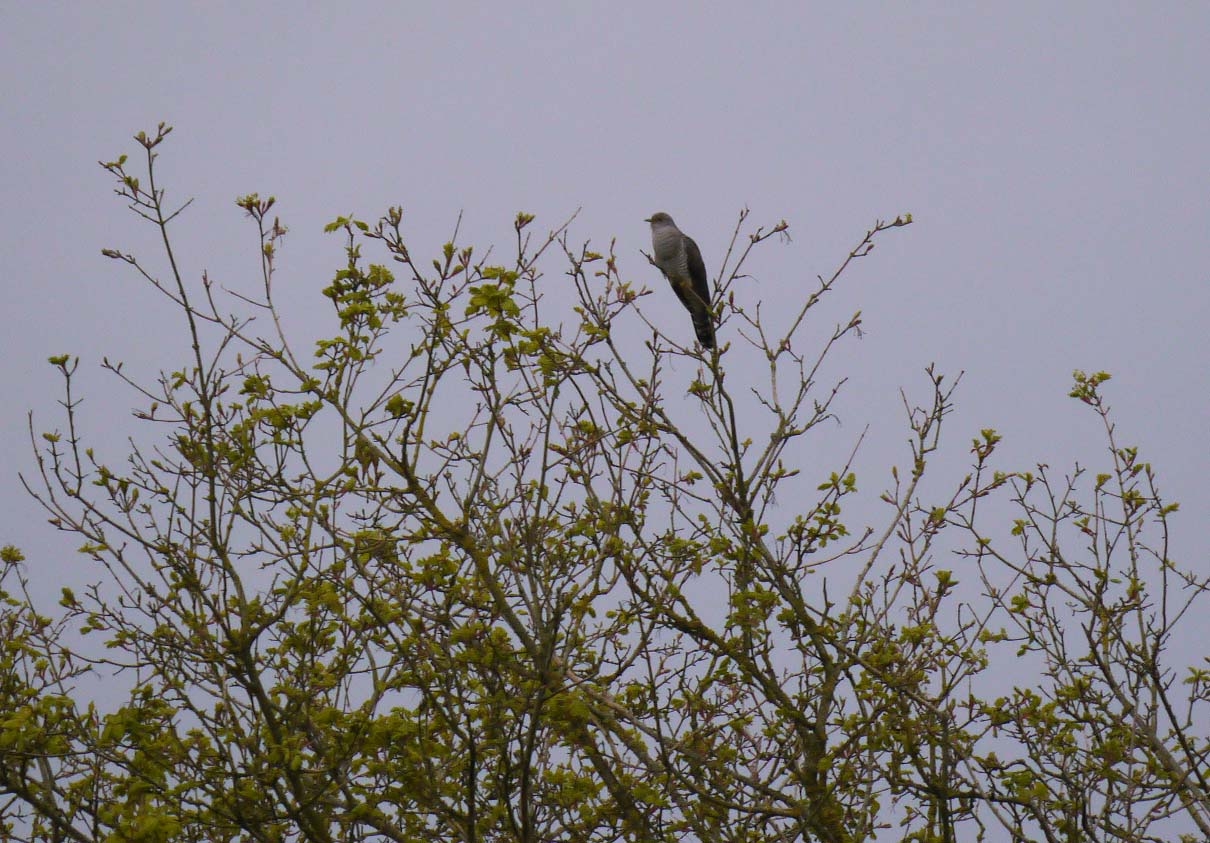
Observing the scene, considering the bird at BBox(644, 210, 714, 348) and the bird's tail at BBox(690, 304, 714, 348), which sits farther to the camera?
the bird at BBox(644, 210, 714, 348)

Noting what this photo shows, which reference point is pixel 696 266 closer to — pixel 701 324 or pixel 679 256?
pixel 679 256

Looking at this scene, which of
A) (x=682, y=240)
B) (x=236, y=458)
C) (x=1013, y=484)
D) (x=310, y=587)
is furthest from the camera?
(x=682, y=240)

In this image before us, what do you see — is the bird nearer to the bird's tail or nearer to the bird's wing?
the bird's wing

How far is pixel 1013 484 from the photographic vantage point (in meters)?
6.08

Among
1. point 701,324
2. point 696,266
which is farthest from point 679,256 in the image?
point 701,324

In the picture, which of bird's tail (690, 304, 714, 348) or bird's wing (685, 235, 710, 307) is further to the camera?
bird's wing (685, 235, 710, 307)

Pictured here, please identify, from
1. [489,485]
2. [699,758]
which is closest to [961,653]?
[699,758]

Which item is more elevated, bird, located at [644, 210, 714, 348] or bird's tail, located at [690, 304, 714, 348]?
bird, located at [644, 210, 714, 348]

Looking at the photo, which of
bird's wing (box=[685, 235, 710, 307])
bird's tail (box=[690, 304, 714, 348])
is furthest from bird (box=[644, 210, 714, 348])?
bird's tail (box=[690, 304, 714, 348])

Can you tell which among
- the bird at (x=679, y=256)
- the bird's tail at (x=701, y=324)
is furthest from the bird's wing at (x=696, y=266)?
the bird's tail at (x=701, y=324)

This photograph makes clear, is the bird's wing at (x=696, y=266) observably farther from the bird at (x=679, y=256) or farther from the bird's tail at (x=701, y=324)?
the bird's tail at (x=701, y=324)

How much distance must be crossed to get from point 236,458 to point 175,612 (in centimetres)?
74

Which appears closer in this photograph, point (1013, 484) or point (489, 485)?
point (489, 485)

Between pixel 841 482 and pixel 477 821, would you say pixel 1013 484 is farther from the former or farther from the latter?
pixel 477 821
